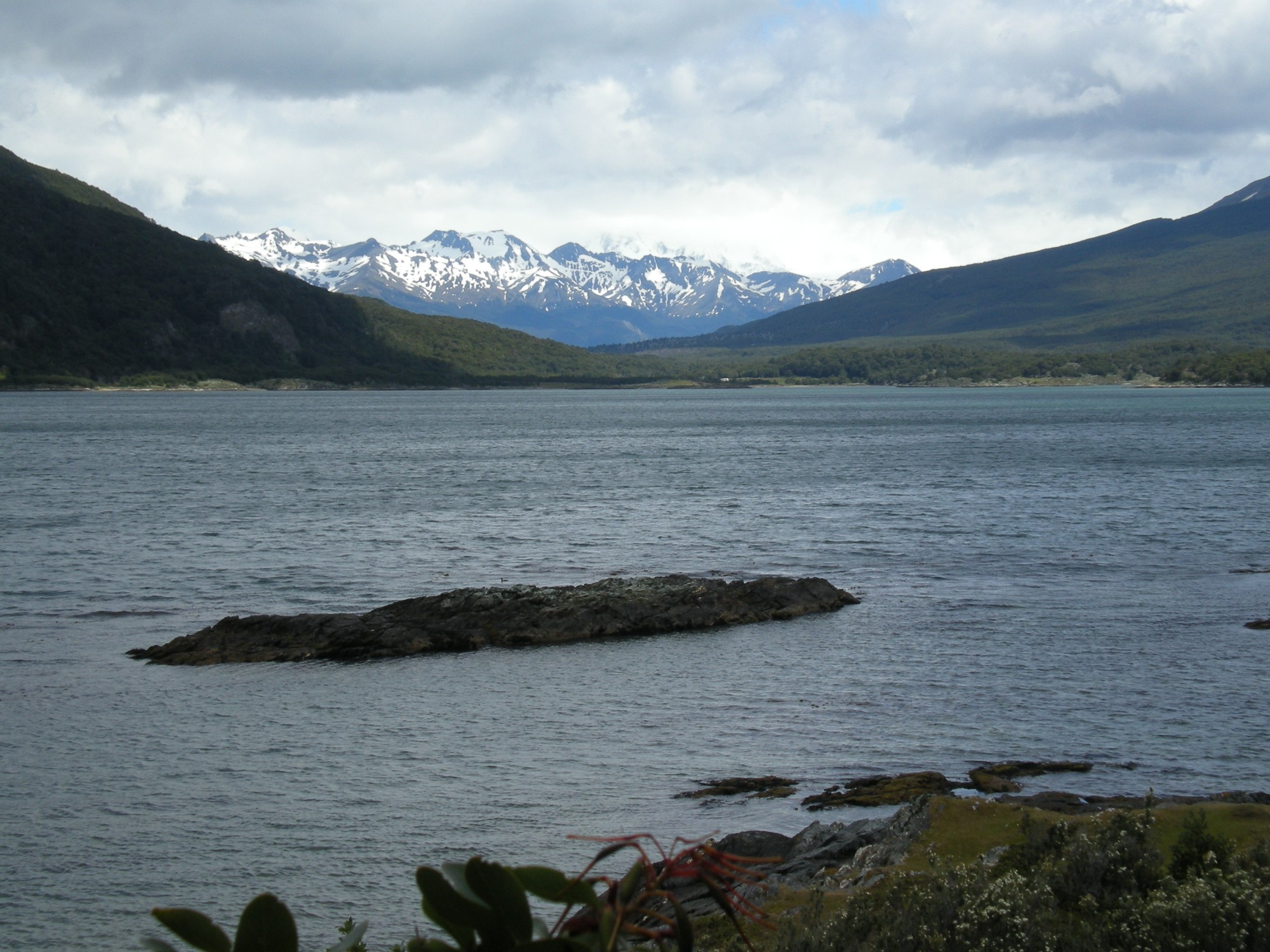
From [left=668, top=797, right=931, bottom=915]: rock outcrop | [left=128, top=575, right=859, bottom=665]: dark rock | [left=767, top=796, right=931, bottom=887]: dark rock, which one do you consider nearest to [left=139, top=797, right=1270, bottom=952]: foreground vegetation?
[left=668, top=797, right=931, bottom=915]: rock outcrop

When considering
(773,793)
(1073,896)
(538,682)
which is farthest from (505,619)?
(1073,896)

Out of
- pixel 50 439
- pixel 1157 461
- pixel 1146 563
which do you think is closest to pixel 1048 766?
pixel 1146 563

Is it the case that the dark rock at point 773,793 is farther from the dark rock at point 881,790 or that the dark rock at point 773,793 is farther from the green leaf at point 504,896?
the green leaf at point 504,896

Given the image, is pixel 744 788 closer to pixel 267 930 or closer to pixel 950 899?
pixel 950 899

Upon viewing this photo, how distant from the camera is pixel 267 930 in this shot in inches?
102

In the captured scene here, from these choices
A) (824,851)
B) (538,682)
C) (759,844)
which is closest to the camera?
(824,851)

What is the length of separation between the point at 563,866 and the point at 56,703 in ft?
41.9

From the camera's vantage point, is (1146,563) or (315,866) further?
(1146,563)

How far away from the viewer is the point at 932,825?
12484mm

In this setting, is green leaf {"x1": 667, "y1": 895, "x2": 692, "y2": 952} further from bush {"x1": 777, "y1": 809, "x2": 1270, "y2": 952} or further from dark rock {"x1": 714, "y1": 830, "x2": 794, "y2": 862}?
dark rock {"x1": 714, "y1": 830, "x2": 794, "y2": 862}

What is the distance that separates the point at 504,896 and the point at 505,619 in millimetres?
25340

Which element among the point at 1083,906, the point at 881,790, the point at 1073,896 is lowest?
the point at 881,790

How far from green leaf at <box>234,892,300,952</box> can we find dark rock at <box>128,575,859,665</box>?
912 inches

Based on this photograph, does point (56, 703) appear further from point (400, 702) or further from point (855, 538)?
point (855, 538)
